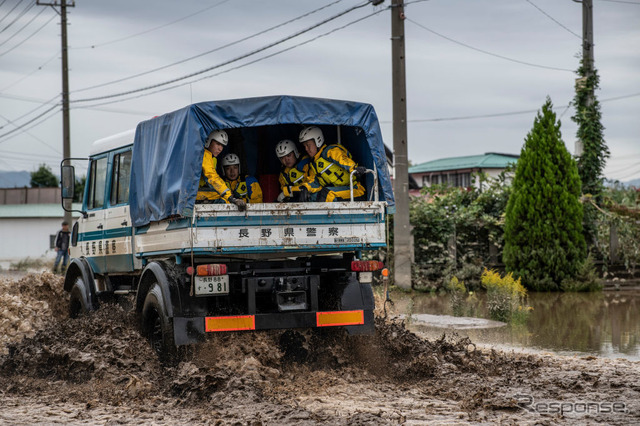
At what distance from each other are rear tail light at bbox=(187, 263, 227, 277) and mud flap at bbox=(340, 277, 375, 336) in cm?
137

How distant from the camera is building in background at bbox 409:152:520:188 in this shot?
54.7m

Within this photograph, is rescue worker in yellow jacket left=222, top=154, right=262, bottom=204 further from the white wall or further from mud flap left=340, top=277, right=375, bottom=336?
the white wall

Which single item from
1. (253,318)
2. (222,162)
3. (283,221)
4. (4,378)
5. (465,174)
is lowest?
(4,378)

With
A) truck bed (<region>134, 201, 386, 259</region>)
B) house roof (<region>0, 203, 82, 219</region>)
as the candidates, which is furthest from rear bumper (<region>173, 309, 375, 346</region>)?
house roof (<region>0, 203, 82, 219</region>)

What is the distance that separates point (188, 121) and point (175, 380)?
2493 mm

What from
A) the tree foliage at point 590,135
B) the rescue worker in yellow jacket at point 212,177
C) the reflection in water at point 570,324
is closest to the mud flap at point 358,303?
the rescue worker in yellow jacket at point 212,177

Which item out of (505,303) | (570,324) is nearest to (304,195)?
(505,303)

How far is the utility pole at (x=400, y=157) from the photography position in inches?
734

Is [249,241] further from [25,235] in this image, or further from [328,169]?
[25,235]

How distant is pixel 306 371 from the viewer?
879cm

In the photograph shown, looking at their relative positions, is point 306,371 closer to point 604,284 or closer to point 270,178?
point 270,178

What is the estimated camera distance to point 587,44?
2148 cm

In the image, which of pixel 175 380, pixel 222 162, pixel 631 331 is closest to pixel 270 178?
pixel 222 162

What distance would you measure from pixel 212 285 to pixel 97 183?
417 centimetres
